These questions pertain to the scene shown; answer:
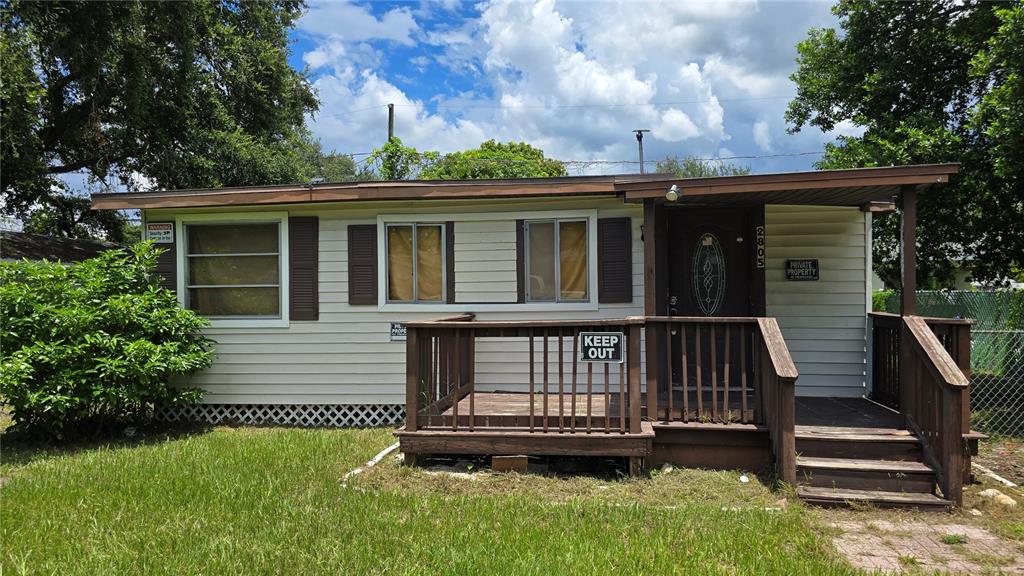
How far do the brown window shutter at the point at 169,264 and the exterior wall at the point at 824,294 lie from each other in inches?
262

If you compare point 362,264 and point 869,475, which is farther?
point 362,264

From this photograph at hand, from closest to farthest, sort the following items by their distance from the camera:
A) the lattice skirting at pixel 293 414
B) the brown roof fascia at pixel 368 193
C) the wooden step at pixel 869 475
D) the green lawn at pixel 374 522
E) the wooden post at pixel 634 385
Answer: the green lawn at pixel 374 522, the wooden step at pixel 869 475, the wooden post at pixel 634 385, the brown roof fascia at pixel 368 193, the lattice skirting at pixel 293 414

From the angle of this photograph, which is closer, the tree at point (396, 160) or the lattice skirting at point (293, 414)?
the lattice skirting at point (293, 414)

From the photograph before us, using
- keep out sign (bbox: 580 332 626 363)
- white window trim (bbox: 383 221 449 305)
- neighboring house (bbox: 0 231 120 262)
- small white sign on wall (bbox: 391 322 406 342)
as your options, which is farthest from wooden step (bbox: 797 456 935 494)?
neighboring house (bbox: 0 231 120 262)

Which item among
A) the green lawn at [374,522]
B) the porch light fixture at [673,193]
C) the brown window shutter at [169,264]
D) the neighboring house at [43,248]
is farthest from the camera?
the neighboring house at [43,248]

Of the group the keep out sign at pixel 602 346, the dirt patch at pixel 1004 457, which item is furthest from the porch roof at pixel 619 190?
the dirt patch at pixel 1004 457

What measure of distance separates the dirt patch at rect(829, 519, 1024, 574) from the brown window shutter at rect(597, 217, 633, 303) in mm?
3081

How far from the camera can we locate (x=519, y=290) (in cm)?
683

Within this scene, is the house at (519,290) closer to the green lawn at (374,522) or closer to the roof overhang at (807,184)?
the roof overhang at (807,184)

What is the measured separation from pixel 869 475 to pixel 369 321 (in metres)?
4.96

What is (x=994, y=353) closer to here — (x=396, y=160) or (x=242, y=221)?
(x=242, y=221)

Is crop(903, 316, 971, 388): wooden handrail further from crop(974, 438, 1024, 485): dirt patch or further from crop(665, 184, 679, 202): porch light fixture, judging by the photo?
crop(665, 184, 679, 202): porch light fixture

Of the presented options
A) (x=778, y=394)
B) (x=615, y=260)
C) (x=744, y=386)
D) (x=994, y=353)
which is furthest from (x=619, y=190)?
(x=994, y=353)

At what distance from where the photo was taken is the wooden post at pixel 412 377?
511 centimetres
